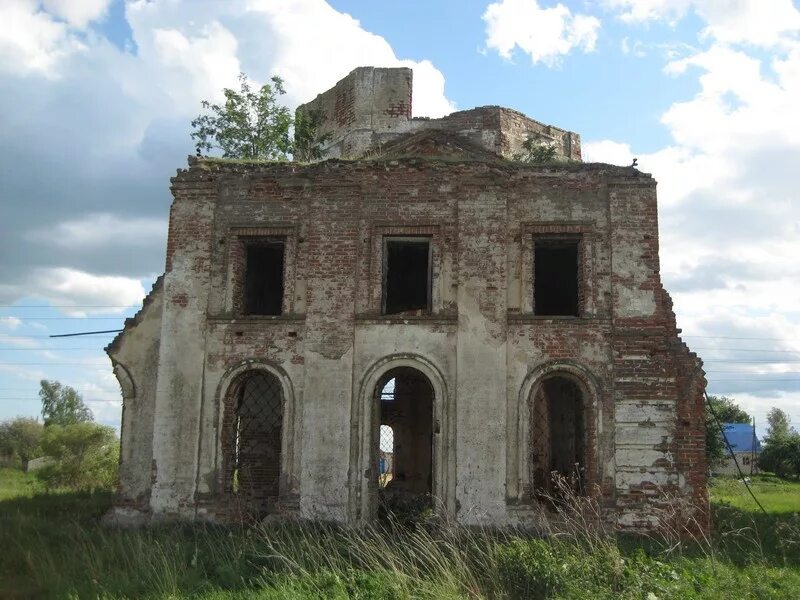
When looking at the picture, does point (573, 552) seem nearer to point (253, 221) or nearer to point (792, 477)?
point (253, 221)

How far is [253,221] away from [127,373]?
11.9ft

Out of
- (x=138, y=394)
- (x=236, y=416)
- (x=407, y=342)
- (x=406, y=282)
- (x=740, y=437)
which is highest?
(x=406, y=282)

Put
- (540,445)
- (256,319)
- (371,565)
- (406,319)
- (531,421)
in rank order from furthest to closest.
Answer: (540,445) < (256,319) < (406,319) < (531,421) < (371,565)

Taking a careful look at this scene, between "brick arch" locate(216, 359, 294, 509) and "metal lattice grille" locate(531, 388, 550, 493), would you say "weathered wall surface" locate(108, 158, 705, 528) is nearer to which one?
"brick arch" locate(216, 359, 294, 509)

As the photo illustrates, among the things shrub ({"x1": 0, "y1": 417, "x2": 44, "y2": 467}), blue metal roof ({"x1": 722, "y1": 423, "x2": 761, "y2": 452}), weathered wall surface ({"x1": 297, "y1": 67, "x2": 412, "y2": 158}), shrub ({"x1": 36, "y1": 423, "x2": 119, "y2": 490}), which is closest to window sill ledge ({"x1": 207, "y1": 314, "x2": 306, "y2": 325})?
weathered wall surface ({"x1": 297, "y1": 67, "x2": 412, "y2": 158})

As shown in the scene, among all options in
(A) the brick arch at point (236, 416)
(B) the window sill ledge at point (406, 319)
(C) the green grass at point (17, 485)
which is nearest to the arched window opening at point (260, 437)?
(A) the brick arch at point (236, 416)

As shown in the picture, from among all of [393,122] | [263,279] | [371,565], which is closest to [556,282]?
[393,122]

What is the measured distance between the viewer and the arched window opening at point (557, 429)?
15148mm

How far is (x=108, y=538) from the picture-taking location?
11617 mm

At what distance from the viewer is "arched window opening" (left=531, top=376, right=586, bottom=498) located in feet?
49.7

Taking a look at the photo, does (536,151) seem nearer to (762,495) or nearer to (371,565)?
(371,565)

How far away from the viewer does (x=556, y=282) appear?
1634 centimetres

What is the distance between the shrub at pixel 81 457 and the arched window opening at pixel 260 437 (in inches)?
336

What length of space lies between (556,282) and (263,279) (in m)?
6.38
